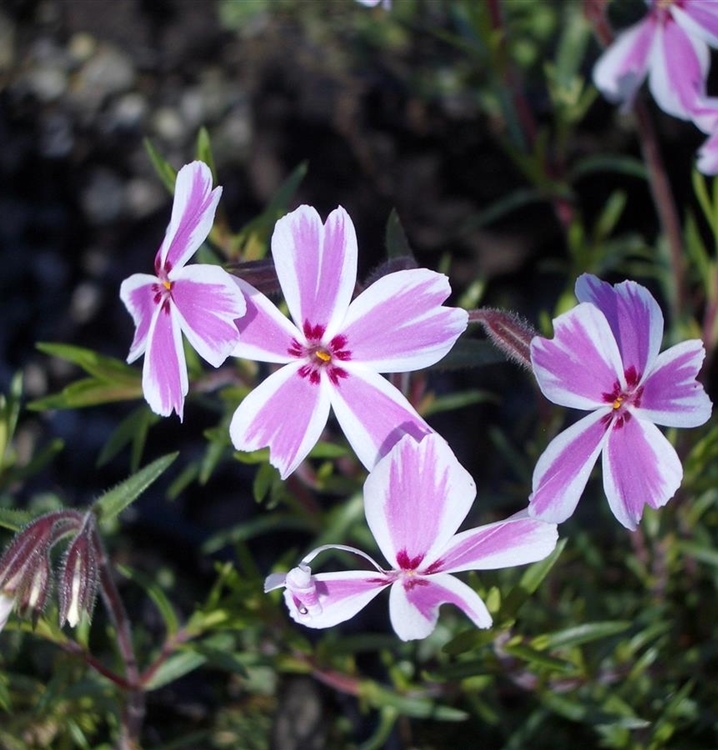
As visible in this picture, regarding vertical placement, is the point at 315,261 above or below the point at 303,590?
above

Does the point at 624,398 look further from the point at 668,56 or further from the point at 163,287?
the point at 668,56

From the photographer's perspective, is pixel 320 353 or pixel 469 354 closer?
pixel 320 353

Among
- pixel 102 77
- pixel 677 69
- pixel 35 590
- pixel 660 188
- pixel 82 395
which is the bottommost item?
pixel 35 590

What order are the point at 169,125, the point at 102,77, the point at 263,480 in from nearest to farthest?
the point at 263,480 → the point at 169,125 → the point at 102,77

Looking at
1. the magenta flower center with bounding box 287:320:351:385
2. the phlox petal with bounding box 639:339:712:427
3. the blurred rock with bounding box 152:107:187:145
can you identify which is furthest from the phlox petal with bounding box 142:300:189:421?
the blurred rock with bounding box 152:107:187:145

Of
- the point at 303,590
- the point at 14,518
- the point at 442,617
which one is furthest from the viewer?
the point at 442,617

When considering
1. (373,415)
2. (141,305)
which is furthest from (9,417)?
(373,415)

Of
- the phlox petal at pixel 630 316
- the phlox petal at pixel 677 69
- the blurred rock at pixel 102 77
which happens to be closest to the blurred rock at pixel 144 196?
the blurred rock at pixel 102 77
